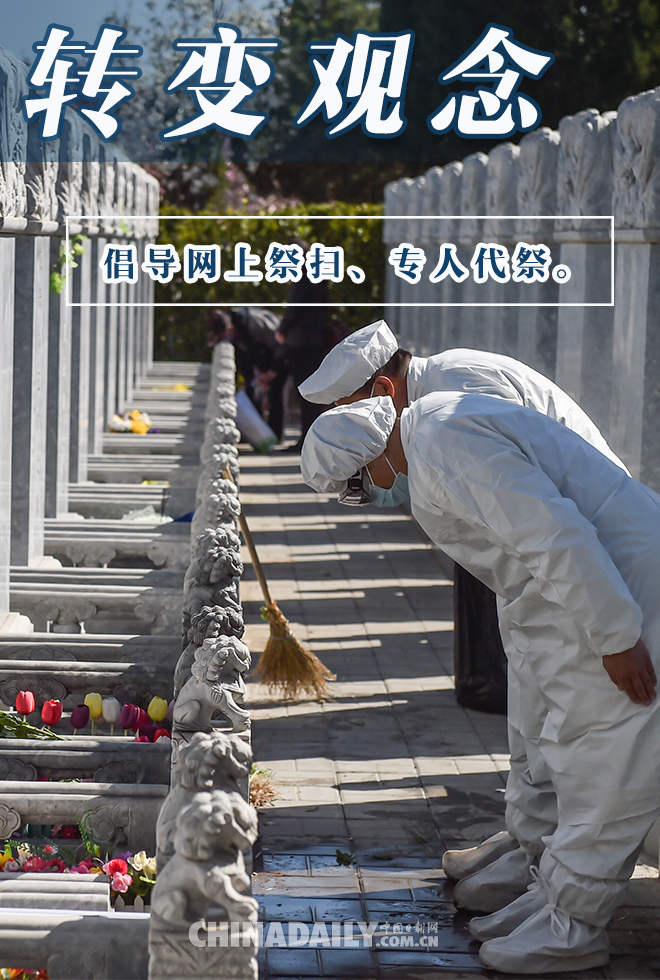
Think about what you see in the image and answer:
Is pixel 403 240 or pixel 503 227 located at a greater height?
pixel 403 240

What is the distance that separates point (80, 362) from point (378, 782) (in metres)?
3.75

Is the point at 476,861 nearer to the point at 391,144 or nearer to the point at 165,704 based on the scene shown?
the point at 165,704

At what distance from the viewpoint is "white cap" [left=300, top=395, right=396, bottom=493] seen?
3768mm

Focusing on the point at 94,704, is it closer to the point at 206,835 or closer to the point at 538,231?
the point at 206,835

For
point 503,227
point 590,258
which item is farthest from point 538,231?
point 503,227

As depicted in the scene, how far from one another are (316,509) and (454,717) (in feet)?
20.4

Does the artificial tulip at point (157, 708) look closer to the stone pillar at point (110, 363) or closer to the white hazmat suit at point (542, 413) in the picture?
the white hazmat suit at point (542, 413)

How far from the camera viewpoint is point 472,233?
388 inches

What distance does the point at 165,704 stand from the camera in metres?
4.38

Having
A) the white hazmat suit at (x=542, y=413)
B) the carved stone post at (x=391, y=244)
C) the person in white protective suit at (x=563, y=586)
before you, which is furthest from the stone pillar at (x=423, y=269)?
the person in white protective suit at (x=563, y=586)

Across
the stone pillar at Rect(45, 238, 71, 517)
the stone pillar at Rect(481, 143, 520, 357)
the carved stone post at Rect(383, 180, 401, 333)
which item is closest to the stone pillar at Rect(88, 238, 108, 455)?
the stone pillar at Rect(45, 238, 71, 517)

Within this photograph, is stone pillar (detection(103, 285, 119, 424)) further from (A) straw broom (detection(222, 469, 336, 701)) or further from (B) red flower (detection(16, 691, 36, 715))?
(B) red flower (detection(16, 691, 36, 715))

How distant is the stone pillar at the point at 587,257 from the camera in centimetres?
588

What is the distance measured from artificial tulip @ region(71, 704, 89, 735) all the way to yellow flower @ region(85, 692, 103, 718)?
3 centimetres
